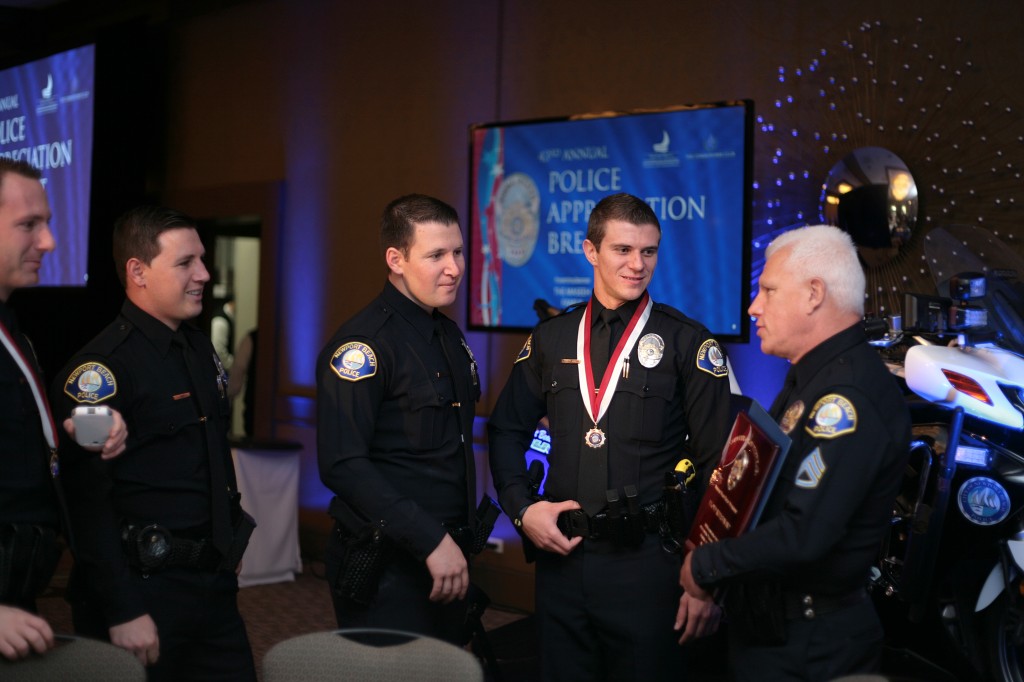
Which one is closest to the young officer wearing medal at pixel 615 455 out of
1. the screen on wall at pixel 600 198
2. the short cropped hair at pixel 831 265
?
the short cropped hair at pixel 831 265

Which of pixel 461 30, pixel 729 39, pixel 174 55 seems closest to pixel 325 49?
pixel 461 30

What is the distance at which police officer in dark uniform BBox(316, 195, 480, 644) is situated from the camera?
2273 millimetres

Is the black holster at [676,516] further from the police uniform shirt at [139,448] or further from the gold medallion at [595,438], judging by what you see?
the police uniform shirt at [139,448]

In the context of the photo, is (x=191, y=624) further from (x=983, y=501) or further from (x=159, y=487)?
(x=983, y=501)

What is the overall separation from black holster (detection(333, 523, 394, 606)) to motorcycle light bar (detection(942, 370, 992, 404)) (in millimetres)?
1581

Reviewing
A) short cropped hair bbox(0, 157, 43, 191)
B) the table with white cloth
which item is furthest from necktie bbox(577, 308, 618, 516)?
the table with white cloth

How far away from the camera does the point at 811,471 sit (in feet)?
6.08

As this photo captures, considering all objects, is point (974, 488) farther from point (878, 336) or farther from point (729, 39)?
point (729, 39)

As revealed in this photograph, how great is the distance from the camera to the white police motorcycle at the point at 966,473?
2697 millimetres

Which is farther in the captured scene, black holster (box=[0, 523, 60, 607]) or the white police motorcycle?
the white police motorcycle

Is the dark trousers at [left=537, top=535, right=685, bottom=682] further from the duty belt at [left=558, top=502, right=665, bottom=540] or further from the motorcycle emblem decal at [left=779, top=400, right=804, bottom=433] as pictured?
the motorcycle emblem decal at [left=779, top=400, right=804, bottom=433]

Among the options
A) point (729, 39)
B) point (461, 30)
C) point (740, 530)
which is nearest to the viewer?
point (740, 530)

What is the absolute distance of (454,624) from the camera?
2488mm

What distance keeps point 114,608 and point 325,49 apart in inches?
176
